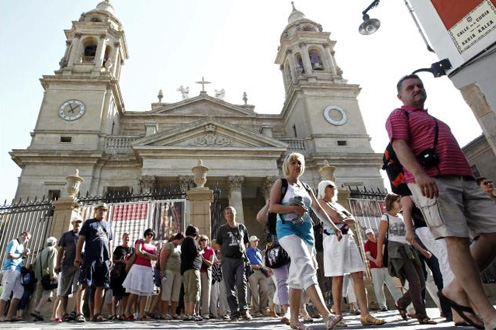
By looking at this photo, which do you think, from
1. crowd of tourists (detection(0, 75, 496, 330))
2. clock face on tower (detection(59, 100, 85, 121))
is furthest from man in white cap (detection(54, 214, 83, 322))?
clock face on tower (detection(59, 100, 85, 121))

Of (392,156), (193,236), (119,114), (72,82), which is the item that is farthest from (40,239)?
(119,114)

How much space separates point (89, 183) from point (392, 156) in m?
20.8

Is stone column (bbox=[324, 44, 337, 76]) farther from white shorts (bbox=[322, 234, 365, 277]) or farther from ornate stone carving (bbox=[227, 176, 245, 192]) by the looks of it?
white shorts (bbox=[322, 234, 365, 277])

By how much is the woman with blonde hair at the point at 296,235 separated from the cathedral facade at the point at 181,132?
1509 centimetres

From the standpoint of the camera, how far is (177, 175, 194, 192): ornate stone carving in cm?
2034

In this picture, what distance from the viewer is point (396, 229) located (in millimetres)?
5094

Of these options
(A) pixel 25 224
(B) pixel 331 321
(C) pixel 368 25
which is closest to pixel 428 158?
(B) pixel 331 321

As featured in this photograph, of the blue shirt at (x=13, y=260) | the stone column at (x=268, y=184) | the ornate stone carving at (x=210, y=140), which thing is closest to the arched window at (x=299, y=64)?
the ornate stone carving at (x=210, y=140)

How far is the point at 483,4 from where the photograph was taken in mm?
5367

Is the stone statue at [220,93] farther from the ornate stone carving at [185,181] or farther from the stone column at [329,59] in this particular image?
the ornate stone carving at [185,181]

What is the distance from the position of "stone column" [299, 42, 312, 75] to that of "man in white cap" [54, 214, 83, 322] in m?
25.0

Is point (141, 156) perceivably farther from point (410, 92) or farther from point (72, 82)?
point (410, 92)

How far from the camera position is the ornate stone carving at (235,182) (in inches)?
834

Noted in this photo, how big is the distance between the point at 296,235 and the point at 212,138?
19.6 m
